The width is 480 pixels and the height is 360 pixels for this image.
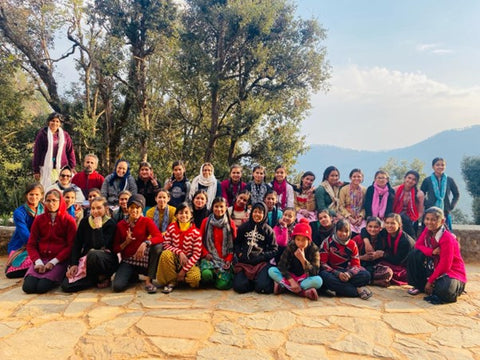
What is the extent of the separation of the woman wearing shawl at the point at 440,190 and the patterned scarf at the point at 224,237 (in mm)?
3587

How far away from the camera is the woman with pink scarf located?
534cm

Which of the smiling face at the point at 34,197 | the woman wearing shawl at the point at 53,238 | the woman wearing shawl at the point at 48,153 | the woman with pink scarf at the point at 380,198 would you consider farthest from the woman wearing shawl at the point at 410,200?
the woman wearing shawl at the point at 48,153

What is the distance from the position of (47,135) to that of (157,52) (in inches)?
289

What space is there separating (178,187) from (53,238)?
1993 mm

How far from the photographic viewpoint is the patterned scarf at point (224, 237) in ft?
14.3

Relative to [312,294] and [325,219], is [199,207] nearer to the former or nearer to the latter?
[325,219]

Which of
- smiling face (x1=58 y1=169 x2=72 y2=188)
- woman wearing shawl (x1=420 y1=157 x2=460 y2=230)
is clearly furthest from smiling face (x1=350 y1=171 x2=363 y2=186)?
smiling face (x1=58 y1=169 x2=72 y2=188)

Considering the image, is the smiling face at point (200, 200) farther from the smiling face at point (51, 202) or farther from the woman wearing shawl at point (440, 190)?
the woman wearing shawl at point (440, 190)

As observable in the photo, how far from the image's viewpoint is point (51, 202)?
4.14 m

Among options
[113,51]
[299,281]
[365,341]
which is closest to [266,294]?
[299,281]

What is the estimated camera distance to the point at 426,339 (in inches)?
119

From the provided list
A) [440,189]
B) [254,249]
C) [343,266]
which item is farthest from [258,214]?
[440,189]

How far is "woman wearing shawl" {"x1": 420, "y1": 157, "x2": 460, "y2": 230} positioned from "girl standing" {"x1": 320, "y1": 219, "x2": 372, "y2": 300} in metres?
2.34

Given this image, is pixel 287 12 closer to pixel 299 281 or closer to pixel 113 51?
pixel 113 51
